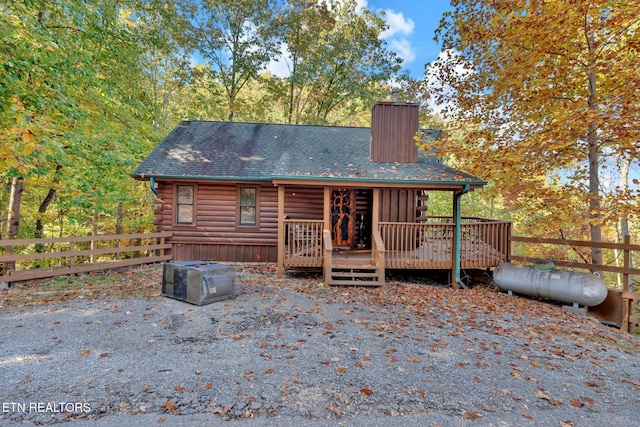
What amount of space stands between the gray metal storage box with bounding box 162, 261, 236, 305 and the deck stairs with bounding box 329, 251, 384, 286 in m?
2.65

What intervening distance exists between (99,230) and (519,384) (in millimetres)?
19460

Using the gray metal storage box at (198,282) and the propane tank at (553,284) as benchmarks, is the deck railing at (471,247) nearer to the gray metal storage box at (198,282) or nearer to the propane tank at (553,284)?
the propane tank at (553,284)

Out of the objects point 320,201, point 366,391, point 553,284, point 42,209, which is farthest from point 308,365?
point 42,209

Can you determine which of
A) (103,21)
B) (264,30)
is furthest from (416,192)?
(264,30)

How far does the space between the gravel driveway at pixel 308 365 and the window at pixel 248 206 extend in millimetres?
4648

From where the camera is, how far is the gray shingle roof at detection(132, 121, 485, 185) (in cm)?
833

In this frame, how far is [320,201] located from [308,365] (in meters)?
7.51

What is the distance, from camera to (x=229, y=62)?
19203 mm

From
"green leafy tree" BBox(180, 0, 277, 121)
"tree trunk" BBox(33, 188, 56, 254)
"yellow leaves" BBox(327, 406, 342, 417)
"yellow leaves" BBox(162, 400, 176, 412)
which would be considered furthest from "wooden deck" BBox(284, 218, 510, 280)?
"green leafy tree" BBox(180, 0, 277, 121)

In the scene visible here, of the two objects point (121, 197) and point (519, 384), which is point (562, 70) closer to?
point (519, 384)

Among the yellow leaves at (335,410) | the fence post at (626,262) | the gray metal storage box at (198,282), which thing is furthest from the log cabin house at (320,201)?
the yellow leaves at (335,410)

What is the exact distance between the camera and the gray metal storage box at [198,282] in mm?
5957

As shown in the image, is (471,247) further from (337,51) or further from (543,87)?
(337,51)

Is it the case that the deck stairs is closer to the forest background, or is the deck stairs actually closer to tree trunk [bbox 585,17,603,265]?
the forest background
